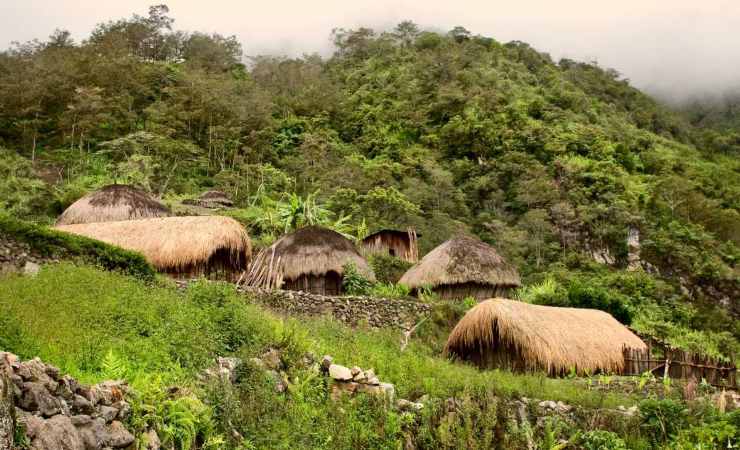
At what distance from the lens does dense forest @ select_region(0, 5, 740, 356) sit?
3014 cm

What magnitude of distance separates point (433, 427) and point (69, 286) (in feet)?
17.9

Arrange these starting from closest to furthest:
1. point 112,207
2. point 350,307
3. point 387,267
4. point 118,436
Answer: point 118,436, point 350,307, point 112,207, point 387,267

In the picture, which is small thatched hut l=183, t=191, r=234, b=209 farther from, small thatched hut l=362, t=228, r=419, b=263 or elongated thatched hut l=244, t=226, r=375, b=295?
elongated thatched hut l=244, t=226, r=375, b=295

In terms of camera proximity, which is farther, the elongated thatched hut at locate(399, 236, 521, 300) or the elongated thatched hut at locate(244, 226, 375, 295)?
the elongated thatched hut at locate(399, 236, 521, 300)

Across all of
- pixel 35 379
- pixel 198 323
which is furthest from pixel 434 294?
pixel 35 379

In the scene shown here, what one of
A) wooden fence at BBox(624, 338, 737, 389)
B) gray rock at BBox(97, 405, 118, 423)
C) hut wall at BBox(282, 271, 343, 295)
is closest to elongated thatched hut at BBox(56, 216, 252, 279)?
hut wall at BBox(282, 271, 343, 295)

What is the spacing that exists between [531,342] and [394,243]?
15526 millimetres

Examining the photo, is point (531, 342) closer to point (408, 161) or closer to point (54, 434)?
point (54, 434)

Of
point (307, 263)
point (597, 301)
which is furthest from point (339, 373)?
point (597, 301)

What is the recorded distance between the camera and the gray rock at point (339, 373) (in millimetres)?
8900

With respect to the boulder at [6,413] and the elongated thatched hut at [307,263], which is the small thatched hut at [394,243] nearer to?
the elongated thatched hut at [307,263]

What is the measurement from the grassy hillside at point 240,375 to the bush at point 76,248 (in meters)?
1.65

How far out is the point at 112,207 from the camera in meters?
22.4

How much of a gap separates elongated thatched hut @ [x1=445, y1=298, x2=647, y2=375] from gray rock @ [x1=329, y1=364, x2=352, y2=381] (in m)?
5.36
